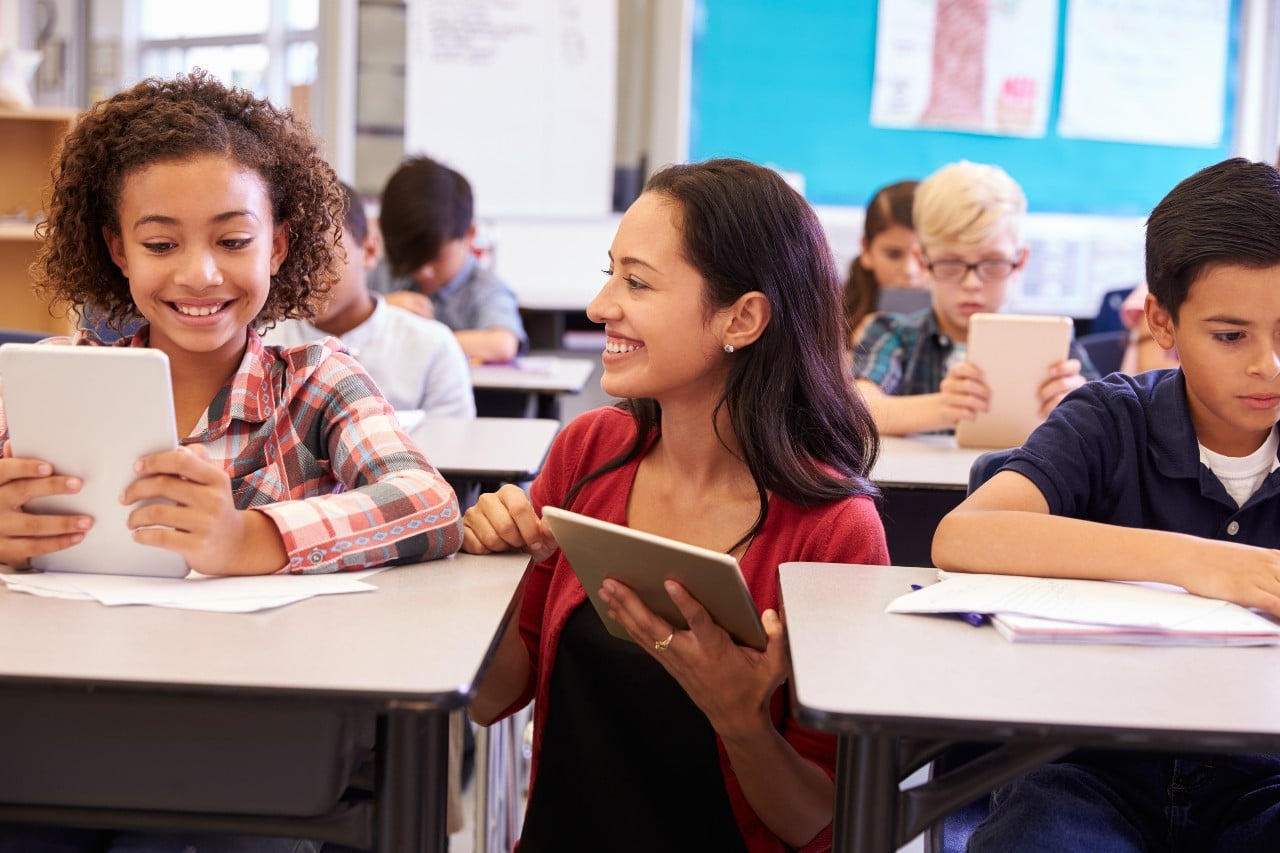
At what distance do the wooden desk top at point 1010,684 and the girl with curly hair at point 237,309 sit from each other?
0.44 meters

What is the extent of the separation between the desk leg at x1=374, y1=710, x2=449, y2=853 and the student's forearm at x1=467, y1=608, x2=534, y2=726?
1.27ft

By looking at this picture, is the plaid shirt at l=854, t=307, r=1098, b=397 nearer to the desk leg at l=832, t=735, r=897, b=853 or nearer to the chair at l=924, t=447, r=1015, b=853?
the chair at l=924, t=447, r=1015, b=853

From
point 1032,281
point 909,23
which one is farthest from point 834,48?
point 1032,281

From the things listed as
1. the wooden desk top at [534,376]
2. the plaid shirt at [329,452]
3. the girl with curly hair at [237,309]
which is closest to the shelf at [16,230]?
the wooden desk top at [534,376]

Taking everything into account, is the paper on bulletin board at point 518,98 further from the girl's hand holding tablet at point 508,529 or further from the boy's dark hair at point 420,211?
the girl's hand holding tablet at point 508,529

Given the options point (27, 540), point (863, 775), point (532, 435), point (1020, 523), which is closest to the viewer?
point (863, 775)

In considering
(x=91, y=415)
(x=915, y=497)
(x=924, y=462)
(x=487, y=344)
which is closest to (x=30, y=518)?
(x=91, y=415)

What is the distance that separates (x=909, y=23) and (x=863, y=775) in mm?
5058

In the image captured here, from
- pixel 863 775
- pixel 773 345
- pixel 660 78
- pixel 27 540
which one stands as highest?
pixel 660 78

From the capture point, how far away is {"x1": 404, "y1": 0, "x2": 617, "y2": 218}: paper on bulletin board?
542 centimetres

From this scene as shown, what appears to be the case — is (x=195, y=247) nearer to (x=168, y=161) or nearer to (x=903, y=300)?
(x=168, y=161)

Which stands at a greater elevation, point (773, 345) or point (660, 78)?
point (660, 78)

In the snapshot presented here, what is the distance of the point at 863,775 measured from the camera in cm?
97

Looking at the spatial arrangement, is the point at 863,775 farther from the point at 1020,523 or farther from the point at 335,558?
the point at 335,558
